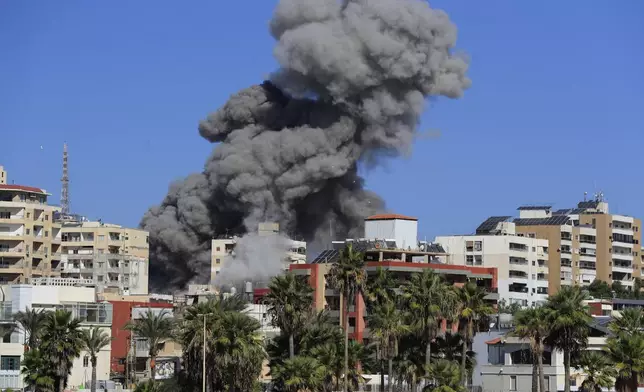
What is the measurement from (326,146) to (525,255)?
26.7m

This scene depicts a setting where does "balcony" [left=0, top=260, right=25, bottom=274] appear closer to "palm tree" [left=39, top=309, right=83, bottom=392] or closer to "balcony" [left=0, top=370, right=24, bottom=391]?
"balcony" [left=0, top=370, right=24, bottom=391]

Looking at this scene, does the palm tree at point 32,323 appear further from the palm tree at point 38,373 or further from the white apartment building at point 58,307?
the palm tree at point 38,373

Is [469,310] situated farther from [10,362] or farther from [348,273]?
[10,362]

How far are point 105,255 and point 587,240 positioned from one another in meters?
63.1

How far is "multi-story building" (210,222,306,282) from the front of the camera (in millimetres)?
161500

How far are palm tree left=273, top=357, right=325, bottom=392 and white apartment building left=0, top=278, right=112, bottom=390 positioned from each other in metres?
22.0

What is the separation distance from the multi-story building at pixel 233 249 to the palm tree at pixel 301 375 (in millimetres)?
71855

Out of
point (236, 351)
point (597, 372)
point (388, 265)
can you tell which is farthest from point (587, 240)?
point (236, 351)

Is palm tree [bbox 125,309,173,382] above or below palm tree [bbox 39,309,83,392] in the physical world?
above

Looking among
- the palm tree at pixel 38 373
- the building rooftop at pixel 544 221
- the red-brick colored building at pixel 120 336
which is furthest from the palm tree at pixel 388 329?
the building rooftop at pixel 544 221

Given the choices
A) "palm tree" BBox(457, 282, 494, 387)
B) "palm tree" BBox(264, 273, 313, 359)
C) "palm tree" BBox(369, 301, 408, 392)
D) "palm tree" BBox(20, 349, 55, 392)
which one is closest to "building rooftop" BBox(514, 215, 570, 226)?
"palm tree" BBox(457, 282, 494, 387)

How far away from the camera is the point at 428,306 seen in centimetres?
9025

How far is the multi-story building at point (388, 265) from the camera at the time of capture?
120 metres

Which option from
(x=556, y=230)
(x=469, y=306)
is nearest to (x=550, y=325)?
(x=469, y=306)
